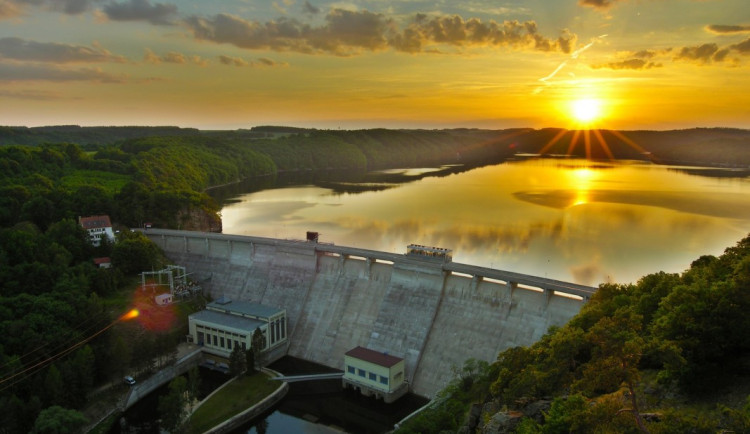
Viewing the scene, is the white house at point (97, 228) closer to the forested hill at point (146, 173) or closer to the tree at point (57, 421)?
the forested hill at point (146, 173)

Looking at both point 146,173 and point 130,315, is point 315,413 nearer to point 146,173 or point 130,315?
point 130,315

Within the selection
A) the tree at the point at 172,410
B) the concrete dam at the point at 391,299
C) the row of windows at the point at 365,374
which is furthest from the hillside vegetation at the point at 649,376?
the tree at the point at 172,410

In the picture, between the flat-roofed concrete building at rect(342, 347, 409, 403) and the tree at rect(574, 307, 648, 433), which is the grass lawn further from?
the tree at rect(574, 307, 648, 433)

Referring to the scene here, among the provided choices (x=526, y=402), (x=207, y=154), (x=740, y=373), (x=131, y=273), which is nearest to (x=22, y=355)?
(x=131, y=273)

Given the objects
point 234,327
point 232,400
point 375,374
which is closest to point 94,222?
point 234,327

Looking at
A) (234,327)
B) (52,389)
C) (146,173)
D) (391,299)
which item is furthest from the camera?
(146,173)
